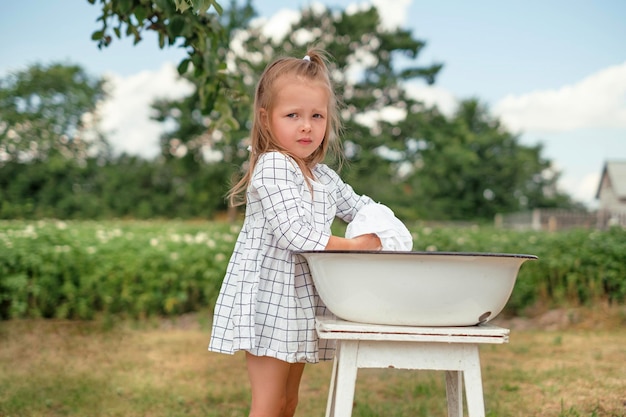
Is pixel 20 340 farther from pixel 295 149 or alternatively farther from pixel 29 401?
pixel 295 149

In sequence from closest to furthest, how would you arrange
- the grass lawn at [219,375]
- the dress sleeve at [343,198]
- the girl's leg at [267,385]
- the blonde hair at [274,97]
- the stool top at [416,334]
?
1. the stool top at [416,334]
2. the girl's leg at [267,385]
3. the blonde hair at [274,97]
4. the dress sleeve at [343,198]
5. the grass lawn at [219,375]

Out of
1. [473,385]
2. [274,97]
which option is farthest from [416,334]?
[274,97]

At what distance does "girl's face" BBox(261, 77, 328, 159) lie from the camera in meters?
2.04

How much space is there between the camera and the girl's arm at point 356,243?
1.86 meters

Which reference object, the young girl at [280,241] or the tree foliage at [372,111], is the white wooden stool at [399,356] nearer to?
the young girl at [280,241]

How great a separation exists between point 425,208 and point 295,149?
2576 cm

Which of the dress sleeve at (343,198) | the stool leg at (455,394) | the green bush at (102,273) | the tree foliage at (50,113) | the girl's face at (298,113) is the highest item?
the tree foliage at (50,113)

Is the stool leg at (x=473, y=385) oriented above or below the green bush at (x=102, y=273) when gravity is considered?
below

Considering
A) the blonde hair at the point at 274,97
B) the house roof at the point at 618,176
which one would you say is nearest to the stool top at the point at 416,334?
the blonde hair at the point at 274,97

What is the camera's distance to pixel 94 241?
6.03m

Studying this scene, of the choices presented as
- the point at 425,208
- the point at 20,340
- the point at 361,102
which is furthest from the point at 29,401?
the point at 425,208

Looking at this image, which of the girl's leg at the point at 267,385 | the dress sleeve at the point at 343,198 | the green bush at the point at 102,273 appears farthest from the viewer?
the green bush at the point at 102,273

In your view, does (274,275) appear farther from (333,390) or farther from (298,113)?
(298,113)

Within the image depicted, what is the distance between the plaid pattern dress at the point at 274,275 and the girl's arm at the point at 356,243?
27mm
